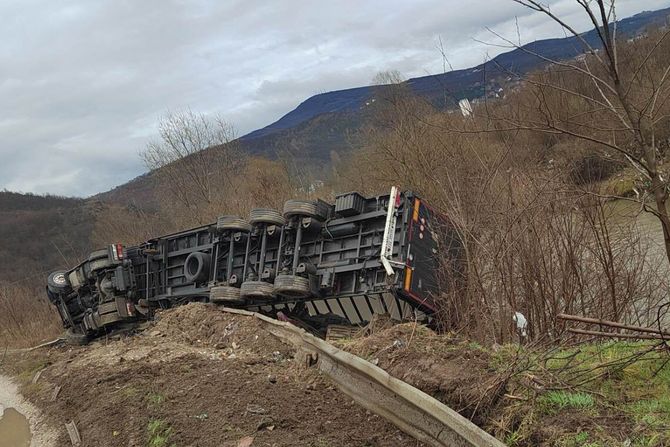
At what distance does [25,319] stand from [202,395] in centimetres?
1912

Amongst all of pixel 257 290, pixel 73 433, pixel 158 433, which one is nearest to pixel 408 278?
pixel 257 290

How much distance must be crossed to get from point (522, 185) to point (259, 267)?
4761 millimetres

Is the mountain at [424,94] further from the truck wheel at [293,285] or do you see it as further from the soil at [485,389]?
the truck wheel at [293,285]

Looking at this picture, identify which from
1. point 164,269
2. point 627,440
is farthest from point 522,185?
point 164,269

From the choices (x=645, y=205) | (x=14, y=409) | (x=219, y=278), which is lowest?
(x=14, y=409)

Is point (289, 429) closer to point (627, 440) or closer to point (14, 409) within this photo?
point (627, 440)

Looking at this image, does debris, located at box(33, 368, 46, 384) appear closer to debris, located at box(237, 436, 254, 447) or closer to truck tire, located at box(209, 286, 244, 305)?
truck tire, located at box(209, 286, 244, 305)

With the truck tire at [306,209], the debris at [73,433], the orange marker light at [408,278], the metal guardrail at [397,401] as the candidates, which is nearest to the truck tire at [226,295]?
the truck tire at [306,209]

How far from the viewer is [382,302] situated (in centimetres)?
839

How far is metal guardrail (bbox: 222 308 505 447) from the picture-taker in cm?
349

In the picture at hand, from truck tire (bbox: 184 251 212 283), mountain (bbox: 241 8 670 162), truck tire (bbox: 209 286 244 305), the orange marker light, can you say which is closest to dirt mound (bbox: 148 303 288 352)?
truck tire (bbox: 209 286 244 305)

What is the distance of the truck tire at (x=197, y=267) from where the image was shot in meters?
11.0

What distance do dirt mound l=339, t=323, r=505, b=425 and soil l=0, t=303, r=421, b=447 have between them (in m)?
0.42

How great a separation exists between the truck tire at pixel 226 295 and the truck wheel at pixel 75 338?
481 cm
